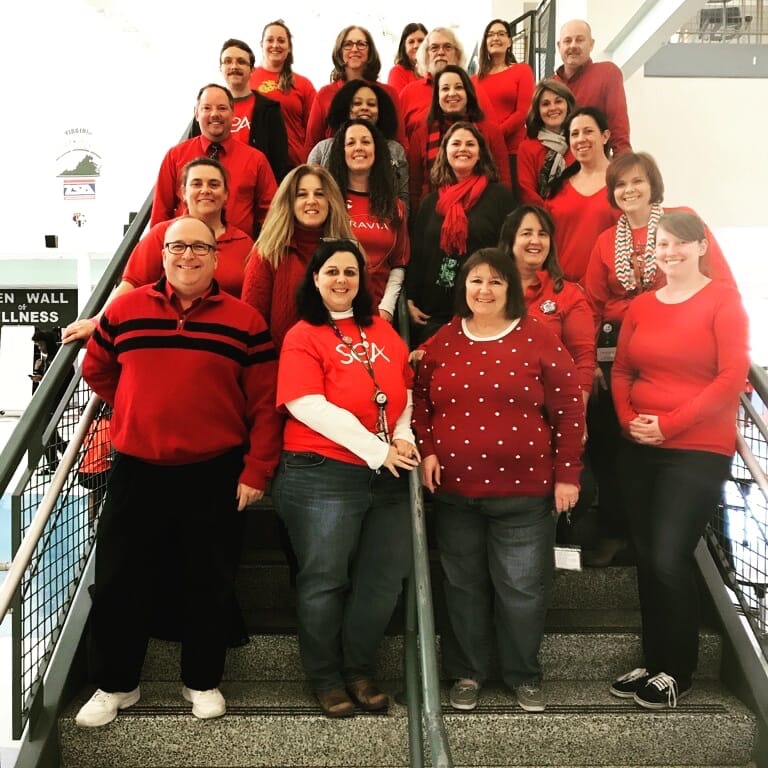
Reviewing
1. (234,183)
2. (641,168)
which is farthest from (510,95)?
(234,183)

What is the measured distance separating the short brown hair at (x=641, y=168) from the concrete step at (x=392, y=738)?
1.77 meters

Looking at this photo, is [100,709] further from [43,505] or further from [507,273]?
[507,273]

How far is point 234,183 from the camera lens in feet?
10.6

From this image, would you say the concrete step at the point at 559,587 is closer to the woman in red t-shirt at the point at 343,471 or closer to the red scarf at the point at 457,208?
the woman in red t-shirt at the point at 343,471

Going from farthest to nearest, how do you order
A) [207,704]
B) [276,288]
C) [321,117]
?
1. [321,117]
2. [276,288]
3. [207,704]

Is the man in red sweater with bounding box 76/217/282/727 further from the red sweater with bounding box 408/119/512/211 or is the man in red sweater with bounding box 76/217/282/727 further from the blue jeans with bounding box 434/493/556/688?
the red sweater with bounding box 408/119/512/211

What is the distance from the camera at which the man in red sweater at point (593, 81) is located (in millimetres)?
→ 3959

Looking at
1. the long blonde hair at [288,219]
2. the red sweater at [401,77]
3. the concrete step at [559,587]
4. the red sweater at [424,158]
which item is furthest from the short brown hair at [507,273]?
the red sweater at [401,77]

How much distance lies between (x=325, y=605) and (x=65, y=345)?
114 cm

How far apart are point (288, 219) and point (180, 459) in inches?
35.0

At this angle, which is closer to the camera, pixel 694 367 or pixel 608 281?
pixel 694 367

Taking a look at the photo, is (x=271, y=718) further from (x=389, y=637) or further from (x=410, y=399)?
(x=410, y=399)

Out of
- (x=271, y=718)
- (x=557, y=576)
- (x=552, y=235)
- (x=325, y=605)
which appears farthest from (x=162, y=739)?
(x=552, y=235)

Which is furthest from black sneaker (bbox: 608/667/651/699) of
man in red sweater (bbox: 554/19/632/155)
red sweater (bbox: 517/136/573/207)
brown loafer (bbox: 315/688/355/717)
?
man in red sweater (bbox: 554/19/632/155)
